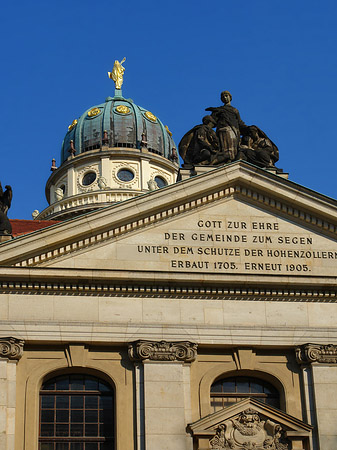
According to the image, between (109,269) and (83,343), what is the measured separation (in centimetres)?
203

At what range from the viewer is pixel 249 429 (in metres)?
26.2

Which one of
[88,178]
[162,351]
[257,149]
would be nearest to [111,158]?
[88,178]

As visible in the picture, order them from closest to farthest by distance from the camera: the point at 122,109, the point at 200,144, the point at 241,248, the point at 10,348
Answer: the point at 10,348
the point at 241,248
the point at 200,144
the point at 122,109

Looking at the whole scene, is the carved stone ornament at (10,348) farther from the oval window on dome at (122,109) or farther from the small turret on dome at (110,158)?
the oval window on dome at (122,109)

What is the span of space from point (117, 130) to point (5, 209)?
36.3 m

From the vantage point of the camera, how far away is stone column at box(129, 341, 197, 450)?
84.4 feet

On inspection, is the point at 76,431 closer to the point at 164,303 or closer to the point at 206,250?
the point at 164,303

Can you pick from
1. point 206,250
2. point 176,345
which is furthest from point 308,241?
point 176,345

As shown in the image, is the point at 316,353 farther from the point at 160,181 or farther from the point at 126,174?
the point at 160,181

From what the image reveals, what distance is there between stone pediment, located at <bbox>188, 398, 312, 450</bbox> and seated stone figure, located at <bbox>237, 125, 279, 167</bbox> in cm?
754

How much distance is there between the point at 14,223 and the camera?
1487 inches

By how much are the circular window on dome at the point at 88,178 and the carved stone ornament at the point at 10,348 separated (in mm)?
38306

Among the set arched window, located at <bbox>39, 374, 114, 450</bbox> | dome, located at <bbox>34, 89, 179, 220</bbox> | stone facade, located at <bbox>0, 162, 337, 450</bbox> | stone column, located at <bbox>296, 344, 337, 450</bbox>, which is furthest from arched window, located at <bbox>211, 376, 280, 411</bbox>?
dome, located at <bbox>34, 89, 179, 220</bbox>

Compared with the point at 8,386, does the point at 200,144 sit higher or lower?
higher
